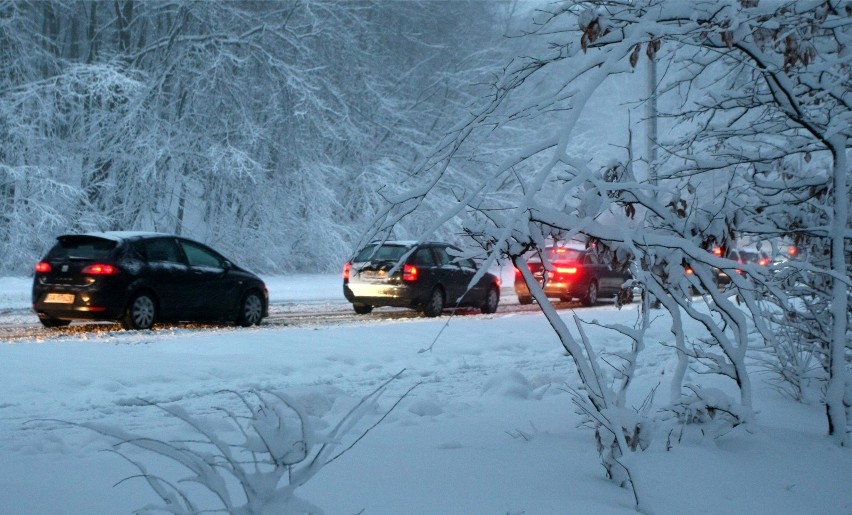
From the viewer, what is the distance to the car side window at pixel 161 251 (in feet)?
48.6

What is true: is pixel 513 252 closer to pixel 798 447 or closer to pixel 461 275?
pixel 798 447

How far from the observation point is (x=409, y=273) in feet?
61.8

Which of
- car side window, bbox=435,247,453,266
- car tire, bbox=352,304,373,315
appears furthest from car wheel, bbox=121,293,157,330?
car side window, bbox=435,247,453,266

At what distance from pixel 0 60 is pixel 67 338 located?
1590cm

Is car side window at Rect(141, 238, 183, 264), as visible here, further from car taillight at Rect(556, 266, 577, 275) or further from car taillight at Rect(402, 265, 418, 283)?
car taillight at Rect(556, 266, 577, 275)

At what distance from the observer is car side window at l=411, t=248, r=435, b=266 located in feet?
62.4

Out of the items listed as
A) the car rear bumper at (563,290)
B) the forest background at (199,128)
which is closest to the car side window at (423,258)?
the car rear bumper at (563,290)

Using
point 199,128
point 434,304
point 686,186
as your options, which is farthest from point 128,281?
point 199,128

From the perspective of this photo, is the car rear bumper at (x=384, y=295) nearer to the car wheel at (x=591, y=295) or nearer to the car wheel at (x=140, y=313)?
the car wheel at (x=140, y=313)

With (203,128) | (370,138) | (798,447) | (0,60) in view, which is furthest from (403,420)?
(370,138)

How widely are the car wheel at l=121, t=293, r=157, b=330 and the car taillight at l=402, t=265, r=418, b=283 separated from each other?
556cm

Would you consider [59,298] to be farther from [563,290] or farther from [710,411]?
[563,290]

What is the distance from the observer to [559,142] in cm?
436

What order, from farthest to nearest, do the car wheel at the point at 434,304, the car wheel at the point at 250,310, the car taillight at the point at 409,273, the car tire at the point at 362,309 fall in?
the car tire at the point at 362,309
the car wheel at the point at 434,304
the car taillight at the point at 409,273
the car wheel at the point at 250,310
